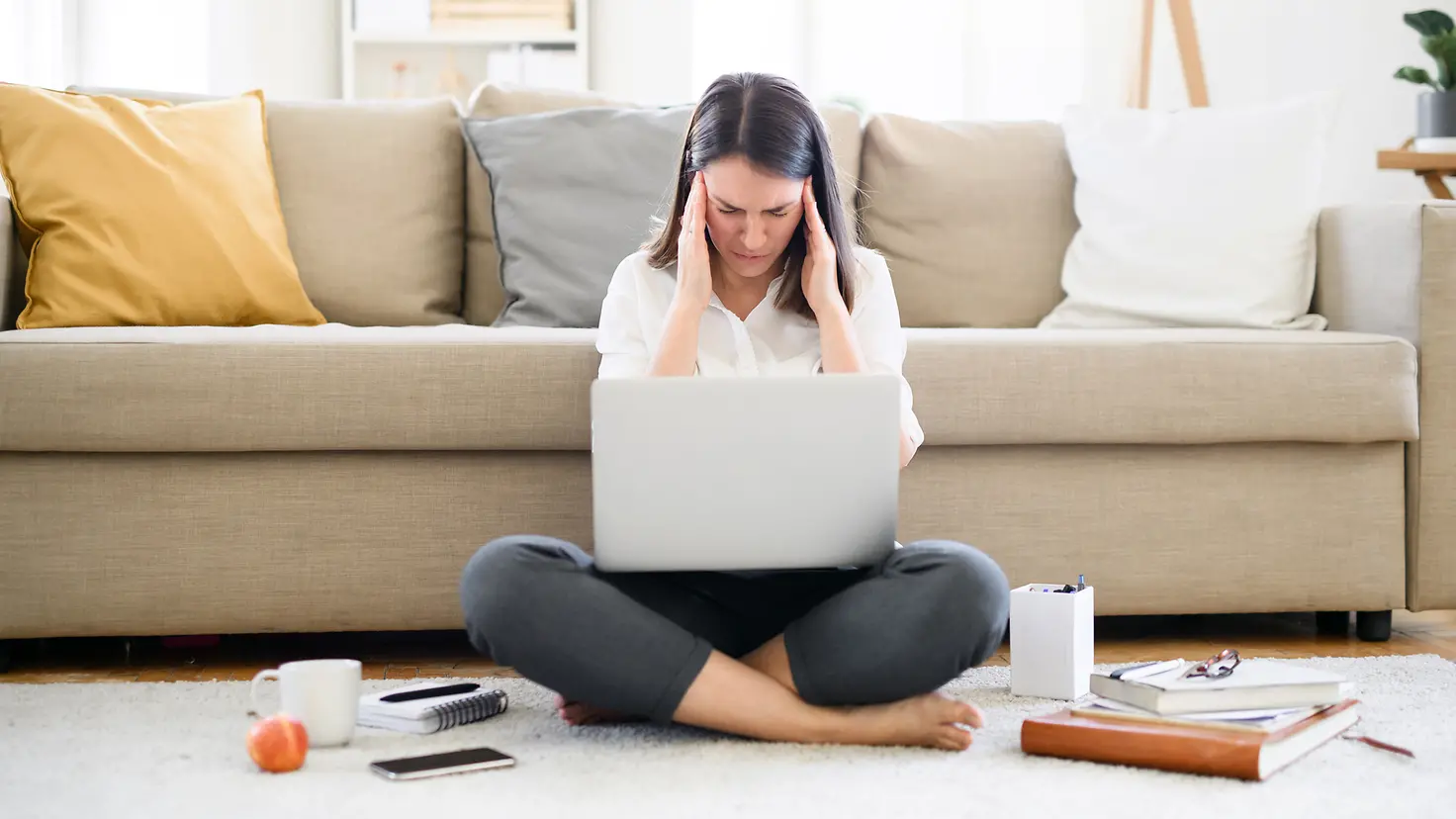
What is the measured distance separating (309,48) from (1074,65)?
2416 mm

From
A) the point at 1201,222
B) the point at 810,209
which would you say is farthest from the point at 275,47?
the point at 810,209

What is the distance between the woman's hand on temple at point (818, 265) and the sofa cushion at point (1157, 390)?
0.34 meters

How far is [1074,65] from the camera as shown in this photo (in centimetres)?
450

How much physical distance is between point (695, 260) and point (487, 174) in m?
0.98

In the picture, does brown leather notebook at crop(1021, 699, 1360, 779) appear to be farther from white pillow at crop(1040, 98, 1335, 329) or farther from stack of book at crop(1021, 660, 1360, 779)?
white pillow at crop(1040, 98, 1335, 329)

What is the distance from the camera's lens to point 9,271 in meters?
2.29

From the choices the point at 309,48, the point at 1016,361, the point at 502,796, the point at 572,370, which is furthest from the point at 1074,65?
the point at 502,796

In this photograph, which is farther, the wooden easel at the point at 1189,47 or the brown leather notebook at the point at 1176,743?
the wooden easel at the point at 1189,47

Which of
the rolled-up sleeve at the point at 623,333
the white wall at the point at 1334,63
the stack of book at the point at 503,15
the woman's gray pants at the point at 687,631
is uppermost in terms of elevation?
the stack of book at the point at 503,15

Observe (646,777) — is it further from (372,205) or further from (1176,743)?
(372,205)

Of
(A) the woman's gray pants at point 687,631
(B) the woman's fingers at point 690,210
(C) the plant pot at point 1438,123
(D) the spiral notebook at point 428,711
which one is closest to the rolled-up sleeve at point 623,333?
(B) the woman's fingers at point 690,210

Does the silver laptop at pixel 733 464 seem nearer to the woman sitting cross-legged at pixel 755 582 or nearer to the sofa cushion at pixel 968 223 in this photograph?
the woman sitting cross-legged at pixel 755 582

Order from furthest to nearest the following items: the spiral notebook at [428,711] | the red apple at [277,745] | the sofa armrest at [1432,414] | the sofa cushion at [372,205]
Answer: the sofa cushion at [372,205] → the sofa armrest at [1432,414] → the spiral notebook at [428,711] → the red apple at [277,745]

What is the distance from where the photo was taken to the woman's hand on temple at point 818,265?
175cm
